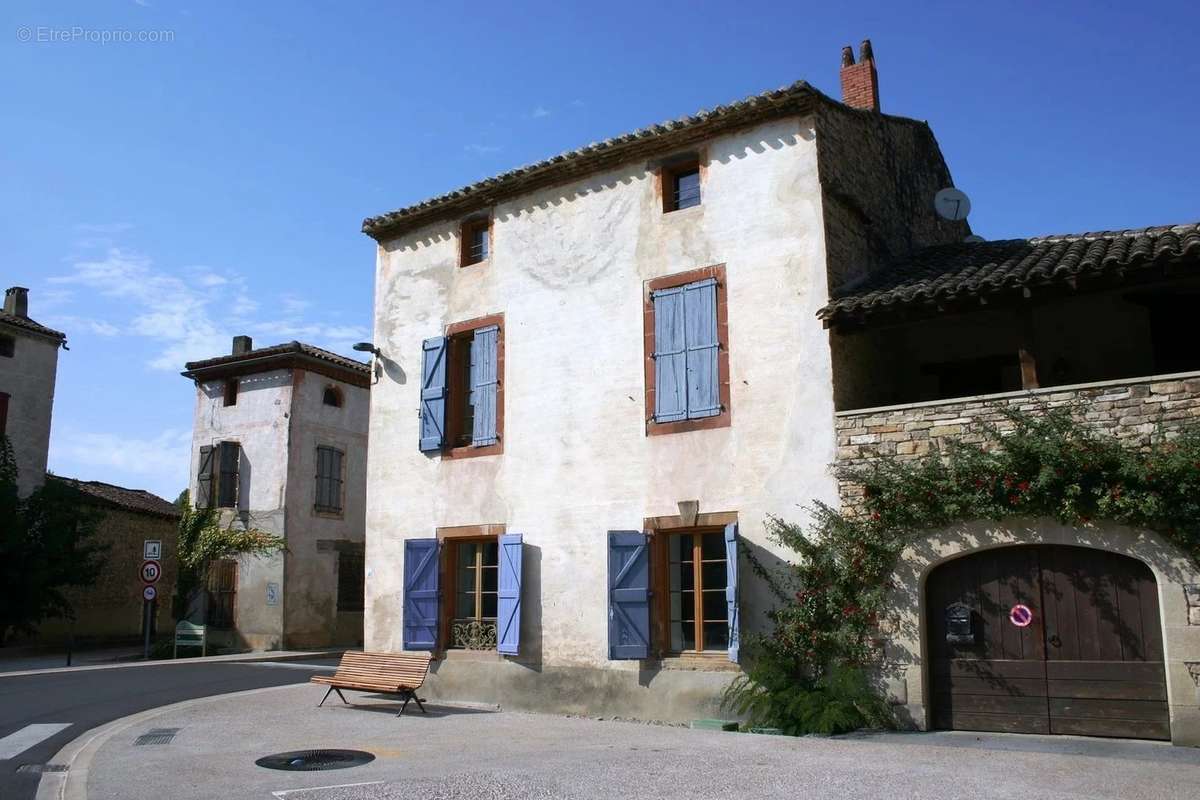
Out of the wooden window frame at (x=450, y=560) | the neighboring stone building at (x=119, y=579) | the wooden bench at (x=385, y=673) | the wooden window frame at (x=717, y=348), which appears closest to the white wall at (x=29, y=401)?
the neighboring stone building at (x=119, y=579)

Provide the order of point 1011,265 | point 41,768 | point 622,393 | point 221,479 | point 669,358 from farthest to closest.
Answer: point 221,479 → point 622,393 → point 669,358 → point 1011,265 → point 41,768

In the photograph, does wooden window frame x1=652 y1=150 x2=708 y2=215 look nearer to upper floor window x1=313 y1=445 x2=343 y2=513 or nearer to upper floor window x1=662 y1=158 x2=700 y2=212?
upper floor window x1=662 y1=158 x2=700 y2=212

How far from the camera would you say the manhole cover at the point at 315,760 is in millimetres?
8273

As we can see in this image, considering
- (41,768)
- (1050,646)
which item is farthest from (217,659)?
(1050,646)

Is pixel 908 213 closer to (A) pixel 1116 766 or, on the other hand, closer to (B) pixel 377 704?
(A) pixel 1116 766

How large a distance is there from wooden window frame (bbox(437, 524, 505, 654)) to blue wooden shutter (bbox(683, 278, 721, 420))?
3251mm

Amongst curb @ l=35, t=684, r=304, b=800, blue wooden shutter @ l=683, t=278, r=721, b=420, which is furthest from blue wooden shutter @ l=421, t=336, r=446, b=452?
curb @ l=35, t=684, r=304, b=800

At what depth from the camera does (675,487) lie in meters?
11.5

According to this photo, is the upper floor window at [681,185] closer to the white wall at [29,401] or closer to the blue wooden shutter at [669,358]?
the blue wooden shutter at [669,358]

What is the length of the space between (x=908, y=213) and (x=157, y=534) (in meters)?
21.3

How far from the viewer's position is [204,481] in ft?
75.3

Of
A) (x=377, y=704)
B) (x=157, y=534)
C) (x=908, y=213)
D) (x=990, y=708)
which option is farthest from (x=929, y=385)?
(x=157, y=534)

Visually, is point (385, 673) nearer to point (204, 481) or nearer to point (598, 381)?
point (598, 381)

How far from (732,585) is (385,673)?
4.28 m
